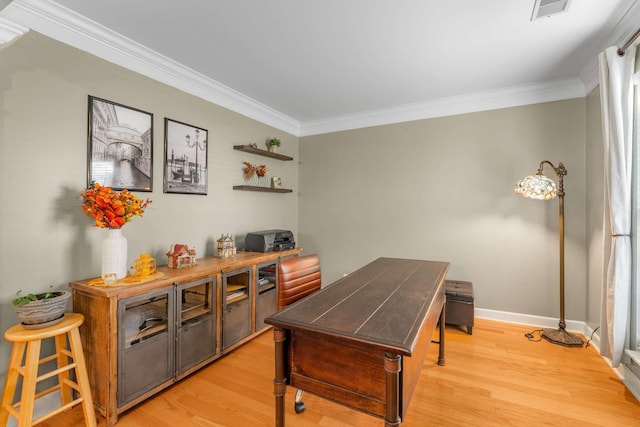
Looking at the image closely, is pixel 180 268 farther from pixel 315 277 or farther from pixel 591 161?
pixel 591 161

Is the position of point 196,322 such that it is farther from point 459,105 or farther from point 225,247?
point 459,105

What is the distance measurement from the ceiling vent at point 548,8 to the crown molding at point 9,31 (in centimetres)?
313

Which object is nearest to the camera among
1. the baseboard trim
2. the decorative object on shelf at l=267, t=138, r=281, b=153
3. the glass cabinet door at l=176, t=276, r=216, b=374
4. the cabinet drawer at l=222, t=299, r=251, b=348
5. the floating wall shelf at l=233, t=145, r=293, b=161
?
the glass cabinet door at l=176, t=276, r=216, b=374

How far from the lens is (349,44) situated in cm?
228

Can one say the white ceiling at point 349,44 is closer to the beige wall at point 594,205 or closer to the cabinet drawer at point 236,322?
the beige wall at point 594,205

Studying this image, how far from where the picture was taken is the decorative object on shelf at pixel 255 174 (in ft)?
11.3

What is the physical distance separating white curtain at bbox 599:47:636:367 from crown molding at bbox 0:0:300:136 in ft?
10.8

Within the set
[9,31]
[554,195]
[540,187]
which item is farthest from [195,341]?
[554,195]

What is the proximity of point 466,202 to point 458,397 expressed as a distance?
213 centimetres

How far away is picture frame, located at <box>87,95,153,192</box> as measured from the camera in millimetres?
→ 2051

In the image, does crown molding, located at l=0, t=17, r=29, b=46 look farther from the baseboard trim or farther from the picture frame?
the baseboard trim

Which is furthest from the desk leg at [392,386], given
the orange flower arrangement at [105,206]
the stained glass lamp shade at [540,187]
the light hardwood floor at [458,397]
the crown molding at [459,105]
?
the crown molding at [459,105]

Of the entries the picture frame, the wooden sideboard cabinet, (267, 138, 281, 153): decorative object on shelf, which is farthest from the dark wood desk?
(267, 138, 281, 153): decorative object on shelf

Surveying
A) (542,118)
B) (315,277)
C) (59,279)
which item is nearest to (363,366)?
(315,277)
